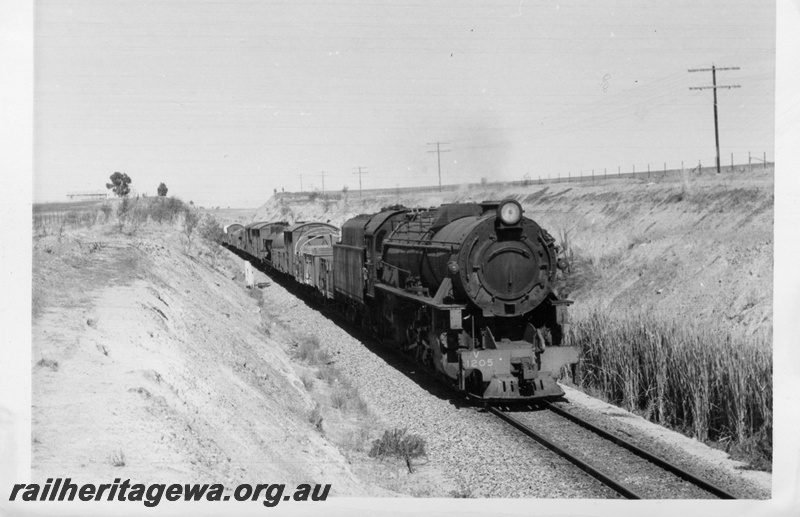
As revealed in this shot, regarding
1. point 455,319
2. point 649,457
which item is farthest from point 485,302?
point 649,457

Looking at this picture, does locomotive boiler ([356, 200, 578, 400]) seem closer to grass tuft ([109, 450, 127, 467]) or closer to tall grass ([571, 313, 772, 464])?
tall grass ([571, 313, 772, 464])

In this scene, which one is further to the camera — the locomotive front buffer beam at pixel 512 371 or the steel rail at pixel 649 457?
the locomotive front buffer beam at pixel 512 371

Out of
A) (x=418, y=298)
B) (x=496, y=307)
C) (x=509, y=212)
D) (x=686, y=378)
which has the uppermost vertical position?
(x=509, y=212)

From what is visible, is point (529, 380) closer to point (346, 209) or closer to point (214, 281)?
point (214, 281)

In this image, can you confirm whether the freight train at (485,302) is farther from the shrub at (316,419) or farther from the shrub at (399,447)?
the shrub at (316,419)

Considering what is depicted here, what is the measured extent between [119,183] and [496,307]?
30.9 ft

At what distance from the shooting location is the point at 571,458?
9.08m

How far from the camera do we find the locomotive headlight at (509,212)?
11.9 meters

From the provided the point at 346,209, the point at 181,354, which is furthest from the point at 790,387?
the point at 346,209

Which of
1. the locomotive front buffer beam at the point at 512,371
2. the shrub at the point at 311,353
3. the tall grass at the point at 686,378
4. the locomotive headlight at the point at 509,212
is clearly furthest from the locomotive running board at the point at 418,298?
the tall grass at the point at 686,378

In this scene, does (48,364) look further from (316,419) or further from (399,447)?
(399,447)

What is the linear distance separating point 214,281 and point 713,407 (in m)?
17.6

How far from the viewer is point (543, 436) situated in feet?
33.1

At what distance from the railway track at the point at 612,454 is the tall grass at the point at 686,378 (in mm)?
1787
